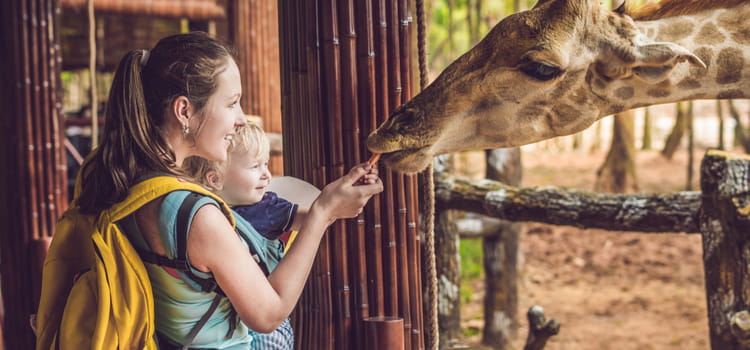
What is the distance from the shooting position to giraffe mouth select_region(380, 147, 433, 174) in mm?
1945

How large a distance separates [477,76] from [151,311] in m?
1.10

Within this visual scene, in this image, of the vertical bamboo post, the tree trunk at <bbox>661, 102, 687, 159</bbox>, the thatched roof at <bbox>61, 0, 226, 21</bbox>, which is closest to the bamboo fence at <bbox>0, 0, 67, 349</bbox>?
the thatched roof at <bbox>61, 0, 226, 21</bbox>

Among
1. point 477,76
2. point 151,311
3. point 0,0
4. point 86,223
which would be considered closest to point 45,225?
point 0,0

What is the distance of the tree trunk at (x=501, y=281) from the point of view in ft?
18.0

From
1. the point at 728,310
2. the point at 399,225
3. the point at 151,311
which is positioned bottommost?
the point at 728,310

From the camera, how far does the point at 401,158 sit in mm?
1948

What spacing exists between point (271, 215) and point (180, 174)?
1.58ft

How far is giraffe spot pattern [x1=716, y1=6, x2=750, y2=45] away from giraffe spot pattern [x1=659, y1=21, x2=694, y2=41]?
0.10 meters

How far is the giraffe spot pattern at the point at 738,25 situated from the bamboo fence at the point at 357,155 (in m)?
0.99

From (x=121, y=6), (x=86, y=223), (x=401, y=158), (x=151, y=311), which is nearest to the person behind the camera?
A: (x=151, y=311)

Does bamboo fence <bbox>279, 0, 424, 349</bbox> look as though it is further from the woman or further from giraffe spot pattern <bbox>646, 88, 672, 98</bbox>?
giraffe spot pattern <bbox>646, 88, 672, 98</bbox>

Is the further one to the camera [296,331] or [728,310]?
[728,310]

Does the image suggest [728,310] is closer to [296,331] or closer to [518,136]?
[518,136]

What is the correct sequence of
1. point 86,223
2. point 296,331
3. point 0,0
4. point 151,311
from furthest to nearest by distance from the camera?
point 0,0 → point 296,331 → point 86,223 → point 151,311
